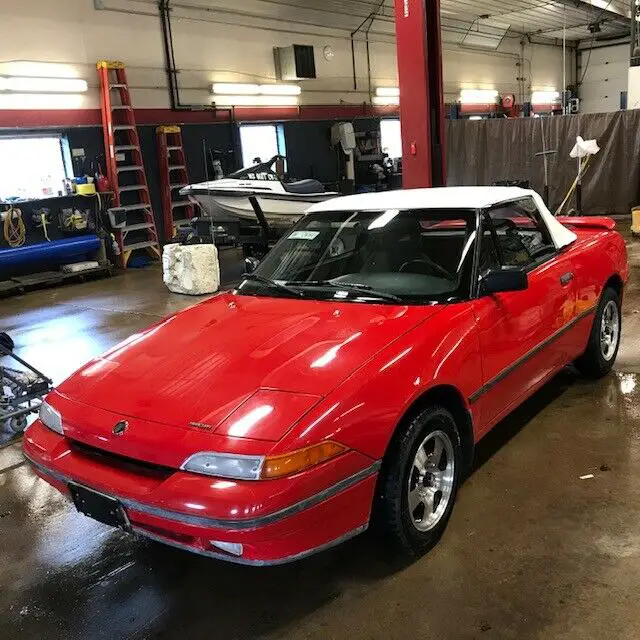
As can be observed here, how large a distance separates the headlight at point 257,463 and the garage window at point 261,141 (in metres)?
13.2

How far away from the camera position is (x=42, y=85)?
10828 mm

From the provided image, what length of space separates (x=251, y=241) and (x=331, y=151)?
792 centimetres

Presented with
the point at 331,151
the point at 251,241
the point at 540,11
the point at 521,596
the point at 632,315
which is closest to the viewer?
the point at 521,596

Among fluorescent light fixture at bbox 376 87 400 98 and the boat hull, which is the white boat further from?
fluorescent light fixture at bbox 376 87 400 98

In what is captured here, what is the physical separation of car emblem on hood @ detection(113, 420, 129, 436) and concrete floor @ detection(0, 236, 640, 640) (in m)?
0.72

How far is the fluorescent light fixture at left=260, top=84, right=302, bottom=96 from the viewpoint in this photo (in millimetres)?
→ 14539

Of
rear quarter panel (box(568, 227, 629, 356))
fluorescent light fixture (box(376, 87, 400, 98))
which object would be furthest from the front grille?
fluorescent light fixture (box(376, 87, 400, 98))

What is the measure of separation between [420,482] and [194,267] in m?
6.54

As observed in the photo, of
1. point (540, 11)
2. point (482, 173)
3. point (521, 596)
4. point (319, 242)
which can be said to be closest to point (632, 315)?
point (319, 242)

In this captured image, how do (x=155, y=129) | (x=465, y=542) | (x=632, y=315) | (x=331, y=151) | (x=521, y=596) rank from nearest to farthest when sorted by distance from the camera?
(x=521, y=596)
(x=465, y=542)
(x=632, y=315)
(x=155, y=129)
(x=331, y=151)

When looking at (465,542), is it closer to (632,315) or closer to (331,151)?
(632,315)

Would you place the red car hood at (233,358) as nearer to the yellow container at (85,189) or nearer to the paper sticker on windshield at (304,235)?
the paper sticker on windshield at (304,235)

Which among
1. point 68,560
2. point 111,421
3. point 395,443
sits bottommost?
point 68,560

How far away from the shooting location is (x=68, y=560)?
2.85 metres
